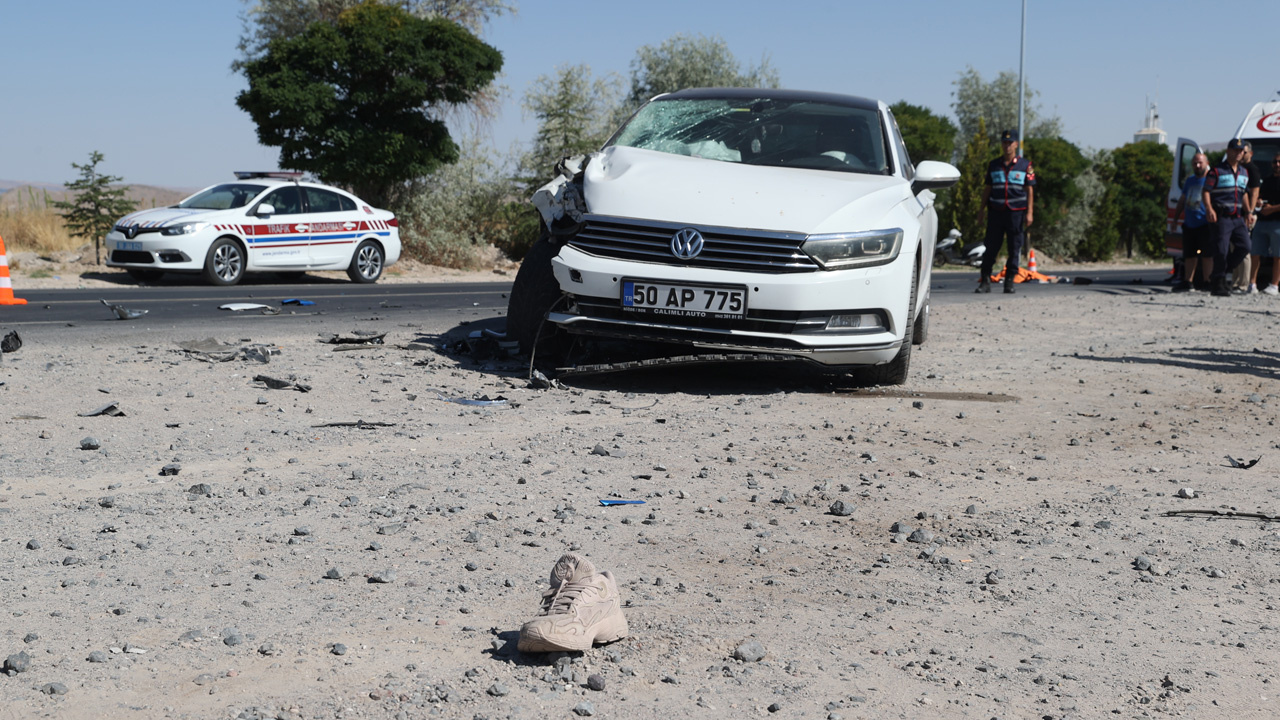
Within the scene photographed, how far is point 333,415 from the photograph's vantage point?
5.94 m

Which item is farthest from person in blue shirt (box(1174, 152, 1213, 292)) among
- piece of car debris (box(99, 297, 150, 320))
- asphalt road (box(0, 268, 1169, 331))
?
piece of car debris (box(99, 297, 150, 320))

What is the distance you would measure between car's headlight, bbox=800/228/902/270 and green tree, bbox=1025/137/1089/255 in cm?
4077

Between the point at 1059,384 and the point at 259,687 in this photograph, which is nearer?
the point at 259,687

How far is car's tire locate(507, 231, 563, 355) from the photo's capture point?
7258 millimetres

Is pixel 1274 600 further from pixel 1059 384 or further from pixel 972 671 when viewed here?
pixel 1059 384

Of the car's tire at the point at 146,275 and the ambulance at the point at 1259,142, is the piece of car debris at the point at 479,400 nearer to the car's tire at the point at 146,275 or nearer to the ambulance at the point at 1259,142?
the car's tire at the point at 146,275

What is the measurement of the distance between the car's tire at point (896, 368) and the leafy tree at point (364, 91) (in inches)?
774

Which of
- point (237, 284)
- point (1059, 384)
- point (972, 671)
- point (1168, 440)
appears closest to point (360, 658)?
point (972, 671)

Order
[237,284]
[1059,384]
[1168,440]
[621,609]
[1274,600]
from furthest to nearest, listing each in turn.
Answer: [237,284] → [1059,384] → [1168,440] → [1274,600] → [621,609]

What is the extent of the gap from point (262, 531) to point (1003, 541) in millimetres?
2520

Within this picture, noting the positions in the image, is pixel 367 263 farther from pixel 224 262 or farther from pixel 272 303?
pixel 272 303

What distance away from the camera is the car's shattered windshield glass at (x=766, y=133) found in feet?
24.6

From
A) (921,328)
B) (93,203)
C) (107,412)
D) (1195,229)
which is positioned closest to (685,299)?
(107,412)

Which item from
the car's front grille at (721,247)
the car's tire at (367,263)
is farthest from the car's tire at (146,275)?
the car's front grille at (721,247)
